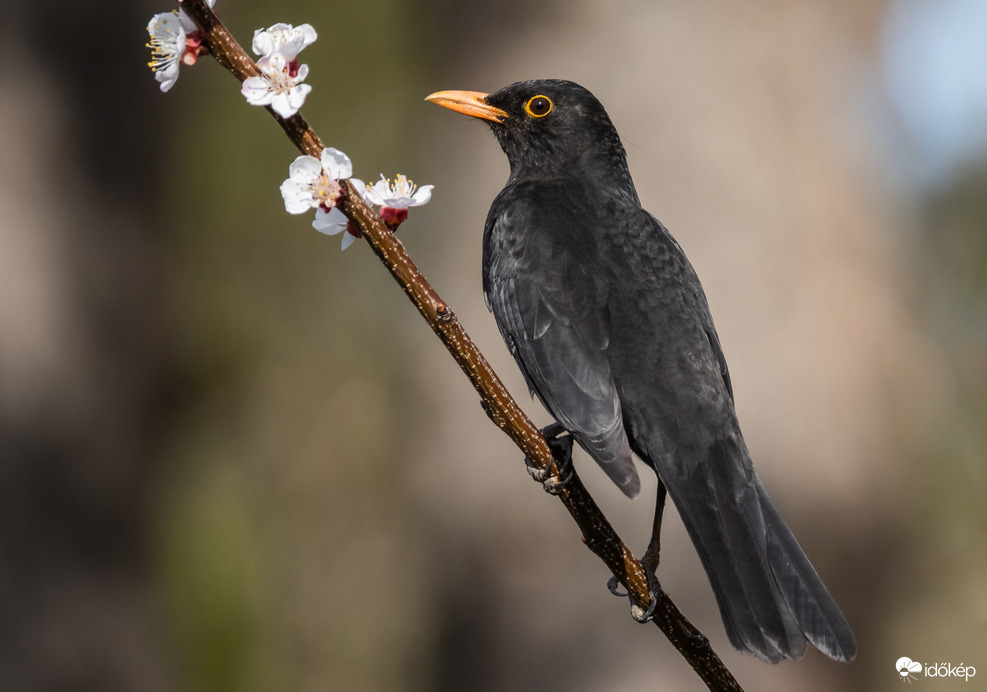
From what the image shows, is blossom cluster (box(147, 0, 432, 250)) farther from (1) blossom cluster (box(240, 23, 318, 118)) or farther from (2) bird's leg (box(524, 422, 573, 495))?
(2) bird's leg (box(524, 422, 573, 495))

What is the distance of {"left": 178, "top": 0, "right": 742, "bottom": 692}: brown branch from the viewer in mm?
1619

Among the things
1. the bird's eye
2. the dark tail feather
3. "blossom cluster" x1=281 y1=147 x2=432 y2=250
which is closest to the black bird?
the dark tail feather

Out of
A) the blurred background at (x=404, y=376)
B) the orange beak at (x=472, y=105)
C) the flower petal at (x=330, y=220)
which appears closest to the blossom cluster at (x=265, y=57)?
the flower petal at (x=330, y=220)

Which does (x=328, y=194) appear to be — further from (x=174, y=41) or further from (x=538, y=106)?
(x=538, y=106)

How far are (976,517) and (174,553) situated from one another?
6.94 metres

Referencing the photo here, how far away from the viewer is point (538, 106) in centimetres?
331

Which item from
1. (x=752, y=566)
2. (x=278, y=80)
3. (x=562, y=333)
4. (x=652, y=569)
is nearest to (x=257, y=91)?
(x=278, y=80)

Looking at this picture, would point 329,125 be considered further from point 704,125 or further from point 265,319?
point 704,125

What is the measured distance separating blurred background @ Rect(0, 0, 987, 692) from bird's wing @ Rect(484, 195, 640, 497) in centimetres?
239

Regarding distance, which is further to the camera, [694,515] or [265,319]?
[265,319]

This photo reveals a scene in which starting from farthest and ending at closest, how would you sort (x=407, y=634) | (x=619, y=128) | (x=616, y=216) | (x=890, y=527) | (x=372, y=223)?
(x=407, y=634)
(x=619, y=128)
(x=890, y=527)
(x=616, y=216)
(x=372, y=223)

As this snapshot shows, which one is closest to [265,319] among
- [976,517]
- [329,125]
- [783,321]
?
[329,125]

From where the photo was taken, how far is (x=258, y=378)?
7281 mm

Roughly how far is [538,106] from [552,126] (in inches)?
3.7
